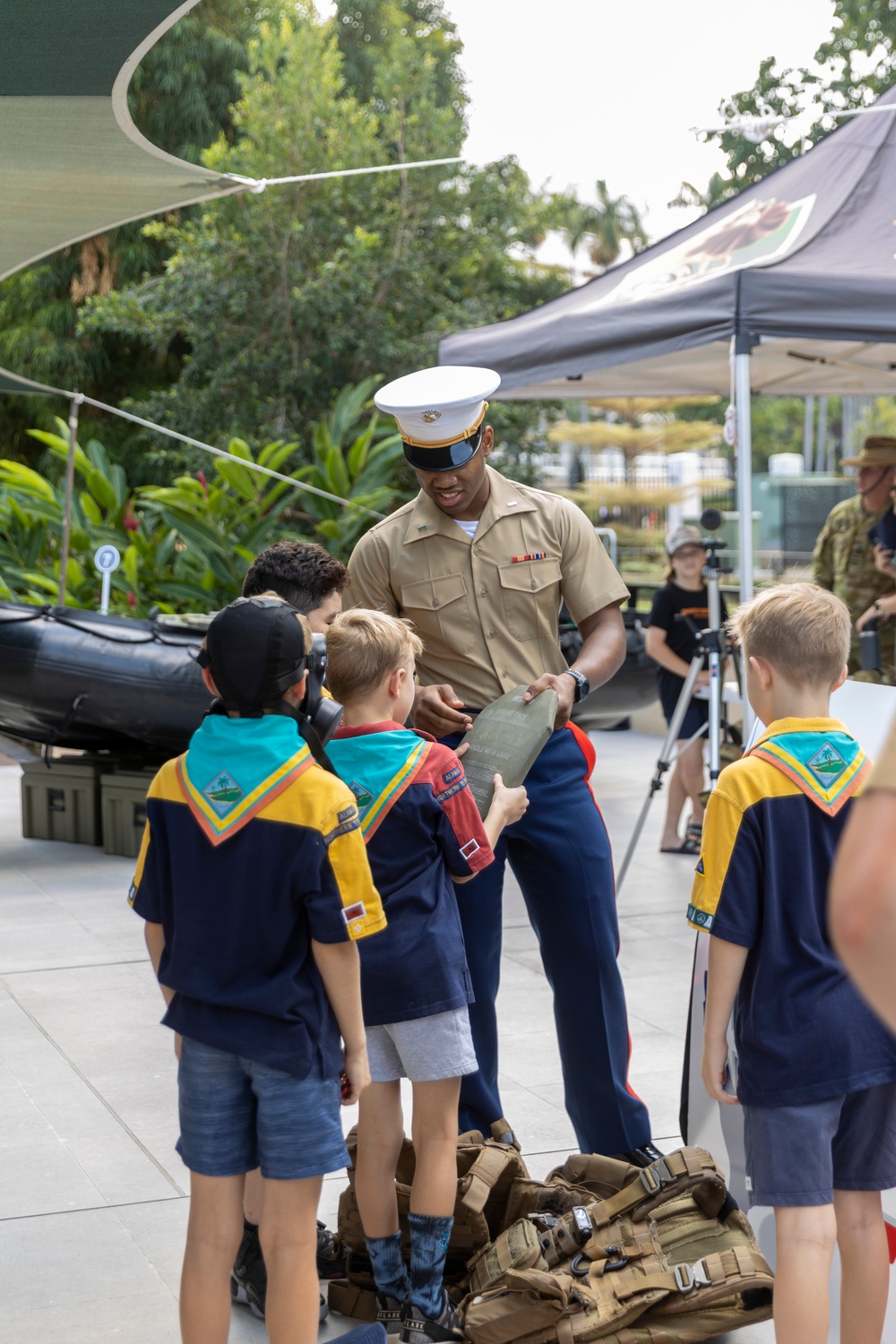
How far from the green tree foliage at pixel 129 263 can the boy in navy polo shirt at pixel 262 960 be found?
15563 mm

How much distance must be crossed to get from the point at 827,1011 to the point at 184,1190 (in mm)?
1820

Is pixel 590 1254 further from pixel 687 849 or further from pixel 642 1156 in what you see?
pixel 687 849

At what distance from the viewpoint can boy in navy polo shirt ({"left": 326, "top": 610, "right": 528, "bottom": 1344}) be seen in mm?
2592

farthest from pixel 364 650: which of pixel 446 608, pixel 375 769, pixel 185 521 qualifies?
pixel 185 521

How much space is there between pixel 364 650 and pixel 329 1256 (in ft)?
4.29

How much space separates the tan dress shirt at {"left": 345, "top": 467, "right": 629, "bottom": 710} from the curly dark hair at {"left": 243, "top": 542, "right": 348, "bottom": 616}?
0.21 meters

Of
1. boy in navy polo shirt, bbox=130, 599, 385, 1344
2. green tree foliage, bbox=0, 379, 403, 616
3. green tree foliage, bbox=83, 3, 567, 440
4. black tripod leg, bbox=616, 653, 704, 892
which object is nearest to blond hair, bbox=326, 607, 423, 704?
boy in navy polo shirt, bbox=130, 599, 385, 1344

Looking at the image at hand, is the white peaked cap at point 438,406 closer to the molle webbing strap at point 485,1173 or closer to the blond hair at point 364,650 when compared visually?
the blond hair at point 364,650

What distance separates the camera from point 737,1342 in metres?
2.68

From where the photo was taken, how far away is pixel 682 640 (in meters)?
7.12

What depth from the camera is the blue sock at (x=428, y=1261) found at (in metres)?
2.59

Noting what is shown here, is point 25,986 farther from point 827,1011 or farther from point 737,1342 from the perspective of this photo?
point 827,1011

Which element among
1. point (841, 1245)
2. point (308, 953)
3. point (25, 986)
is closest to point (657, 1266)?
point (841, 1245)

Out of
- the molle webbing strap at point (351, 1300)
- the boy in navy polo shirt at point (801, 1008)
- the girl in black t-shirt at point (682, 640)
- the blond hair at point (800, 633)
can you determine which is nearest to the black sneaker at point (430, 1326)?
the molle webbing strap at point (351, 1300)
